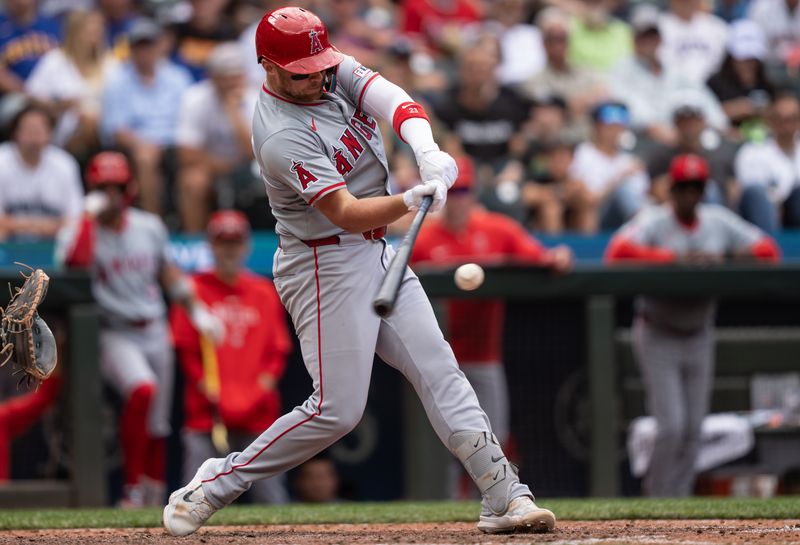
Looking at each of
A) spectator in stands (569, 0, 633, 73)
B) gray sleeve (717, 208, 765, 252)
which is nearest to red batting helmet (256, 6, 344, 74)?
gray sleeve (717, 208, 765, 252)

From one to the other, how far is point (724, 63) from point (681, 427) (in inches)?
178

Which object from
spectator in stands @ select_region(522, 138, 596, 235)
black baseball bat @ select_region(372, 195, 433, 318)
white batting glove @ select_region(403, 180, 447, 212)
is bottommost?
spectator in stands @ select_region(522, 138, 596, 235)

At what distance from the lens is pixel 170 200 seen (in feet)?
27.9

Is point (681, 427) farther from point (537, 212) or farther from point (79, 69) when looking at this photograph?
point (79, 69)

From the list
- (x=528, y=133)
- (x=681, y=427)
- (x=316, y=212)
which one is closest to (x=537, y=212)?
(x=528, y=133)

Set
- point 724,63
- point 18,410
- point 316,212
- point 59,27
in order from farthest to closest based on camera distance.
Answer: point 724,63 → point 59,27 → point 18,410 → point 316,212

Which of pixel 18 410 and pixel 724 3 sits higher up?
pixel 724 3

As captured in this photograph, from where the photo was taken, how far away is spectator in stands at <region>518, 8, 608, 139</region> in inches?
402

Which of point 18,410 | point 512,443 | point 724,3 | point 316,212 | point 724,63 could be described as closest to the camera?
point 316,212

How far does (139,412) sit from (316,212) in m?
3.36

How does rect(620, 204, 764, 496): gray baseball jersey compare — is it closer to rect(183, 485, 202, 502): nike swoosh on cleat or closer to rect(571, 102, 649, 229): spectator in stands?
rect(571, 102, 649, 229): spectator in stands

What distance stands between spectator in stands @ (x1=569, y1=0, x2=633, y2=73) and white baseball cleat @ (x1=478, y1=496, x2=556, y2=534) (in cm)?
683

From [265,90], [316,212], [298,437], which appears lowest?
[298,437]

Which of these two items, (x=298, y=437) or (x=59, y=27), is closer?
(x=298, y=437)
